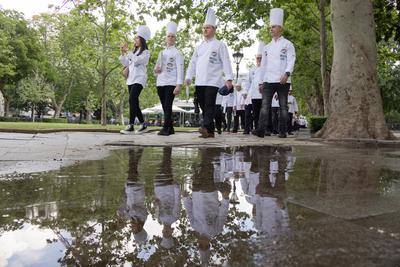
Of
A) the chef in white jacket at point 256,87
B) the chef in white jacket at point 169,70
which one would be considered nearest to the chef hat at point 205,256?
the chef in white jacket at point 169,70

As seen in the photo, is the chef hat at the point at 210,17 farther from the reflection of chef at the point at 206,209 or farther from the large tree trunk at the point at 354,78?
the reflection of chef at the point at 206,209

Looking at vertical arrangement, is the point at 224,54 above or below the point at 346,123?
above

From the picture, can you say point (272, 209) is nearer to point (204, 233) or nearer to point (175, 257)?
point (204, 233)

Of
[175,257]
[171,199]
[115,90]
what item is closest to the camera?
[175,257]

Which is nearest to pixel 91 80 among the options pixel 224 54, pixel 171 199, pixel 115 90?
pixel 115 90

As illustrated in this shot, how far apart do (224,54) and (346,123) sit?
2.82 meters

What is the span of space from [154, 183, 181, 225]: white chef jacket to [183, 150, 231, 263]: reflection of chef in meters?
0.05

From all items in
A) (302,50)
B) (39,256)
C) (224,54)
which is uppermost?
(302,50)

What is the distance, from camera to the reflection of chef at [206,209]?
158 centimetres

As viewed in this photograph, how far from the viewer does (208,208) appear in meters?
2.06

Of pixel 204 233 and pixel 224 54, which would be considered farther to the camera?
pixel 224 54

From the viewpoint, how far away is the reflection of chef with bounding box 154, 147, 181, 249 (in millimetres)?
1636

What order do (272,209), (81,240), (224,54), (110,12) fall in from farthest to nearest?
1. (110,12)
2. (224,54)
3. (272,209)
4. (81,240)

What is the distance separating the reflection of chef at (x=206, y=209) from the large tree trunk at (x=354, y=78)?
576 centimetres
